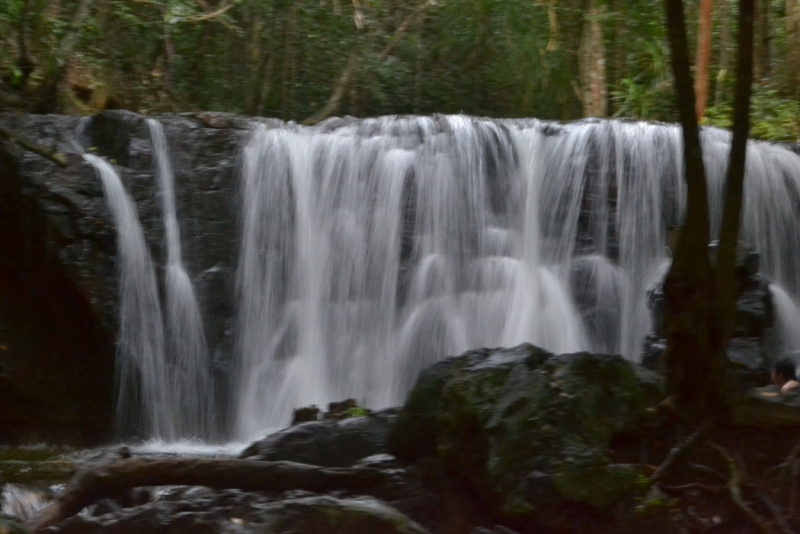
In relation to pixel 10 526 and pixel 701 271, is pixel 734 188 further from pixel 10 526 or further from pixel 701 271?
pixel 10 526

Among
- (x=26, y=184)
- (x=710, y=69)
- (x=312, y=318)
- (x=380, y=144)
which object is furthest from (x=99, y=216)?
(x=710, y=69)

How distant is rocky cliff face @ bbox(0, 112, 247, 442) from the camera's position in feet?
29.2

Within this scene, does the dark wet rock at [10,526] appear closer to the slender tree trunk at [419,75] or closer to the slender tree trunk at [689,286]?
the slender tree trunk at [689,286]

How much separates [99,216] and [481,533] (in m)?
6.16

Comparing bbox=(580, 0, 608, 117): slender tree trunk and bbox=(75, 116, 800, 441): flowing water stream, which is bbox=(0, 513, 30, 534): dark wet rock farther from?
bbox=(580, 0, 608, 117): slender tree trunk

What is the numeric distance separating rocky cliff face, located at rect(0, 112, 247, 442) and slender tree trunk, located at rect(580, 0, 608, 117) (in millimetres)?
8114

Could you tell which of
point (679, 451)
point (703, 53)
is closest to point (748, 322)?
point (679, 451)

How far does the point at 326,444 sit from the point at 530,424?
1.93 metres

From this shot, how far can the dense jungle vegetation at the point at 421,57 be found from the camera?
47.3ft

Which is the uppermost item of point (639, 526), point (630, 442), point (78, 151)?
point (78, 151)

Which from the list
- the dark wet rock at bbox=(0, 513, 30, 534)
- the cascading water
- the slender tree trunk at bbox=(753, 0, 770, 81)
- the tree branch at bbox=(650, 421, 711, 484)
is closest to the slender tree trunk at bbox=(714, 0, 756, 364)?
the tree branch at bbox=(650, 421, 711, 484)

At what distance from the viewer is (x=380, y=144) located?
35.1 ft

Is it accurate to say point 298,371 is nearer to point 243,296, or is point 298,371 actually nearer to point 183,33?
point 243,296

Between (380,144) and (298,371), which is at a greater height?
(380,144)
